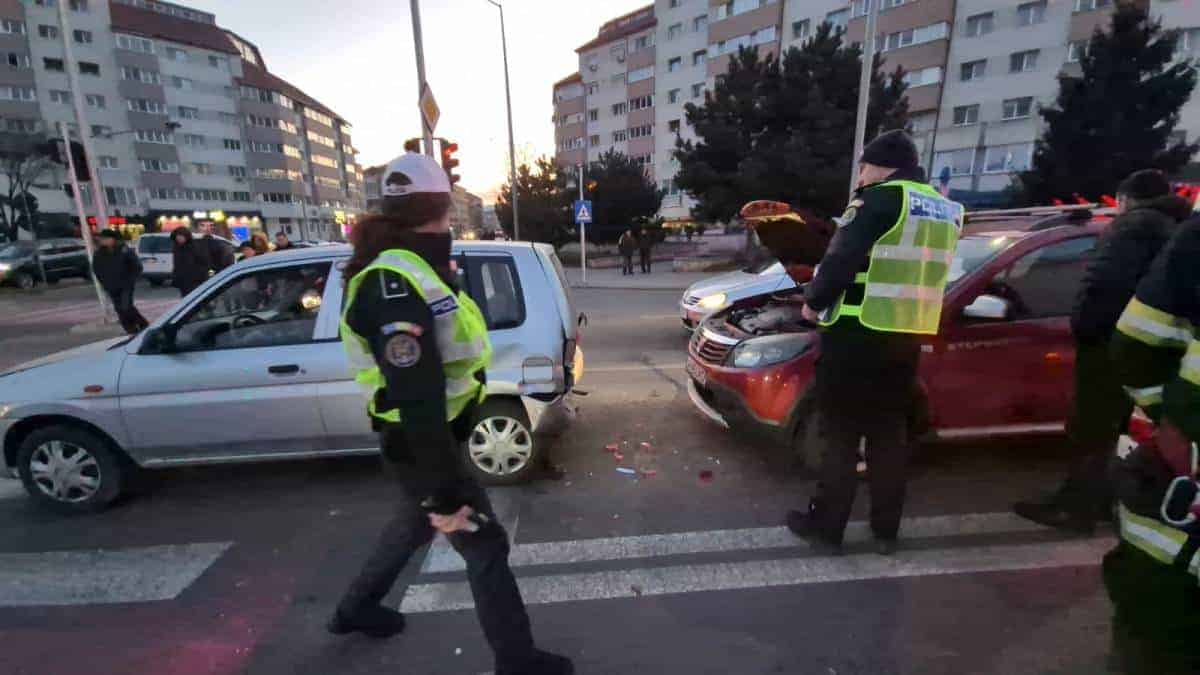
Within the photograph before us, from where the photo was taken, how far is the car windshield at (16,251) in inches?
770

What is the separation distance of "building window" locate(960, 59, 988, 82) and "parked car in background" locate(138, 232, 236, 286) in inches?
1583

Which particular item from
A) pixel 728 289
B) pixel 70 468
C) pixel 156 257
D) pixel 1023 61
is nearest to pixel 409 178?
pixel 70 468

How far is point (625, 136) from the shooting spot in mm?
54938

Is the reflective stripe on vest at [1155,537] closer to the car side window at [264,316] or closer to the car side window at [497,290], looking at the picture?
the car side window at [497,290]

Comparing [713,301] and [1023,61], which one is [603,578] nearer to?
[713,301]

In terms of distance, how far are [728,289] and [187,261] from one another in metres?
8.81

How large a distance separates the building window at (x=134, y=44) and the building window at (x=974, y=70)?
6726 centimetres

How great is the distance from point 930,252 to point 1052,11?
38.4 m

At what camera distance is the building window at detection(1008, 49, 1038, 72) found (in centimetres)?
3031

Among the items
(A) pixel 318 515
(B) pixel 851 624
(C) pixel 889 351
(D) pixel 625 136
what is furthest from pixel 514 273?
(D) pixel 625 136

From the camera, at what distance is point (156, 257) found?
66.4 feet

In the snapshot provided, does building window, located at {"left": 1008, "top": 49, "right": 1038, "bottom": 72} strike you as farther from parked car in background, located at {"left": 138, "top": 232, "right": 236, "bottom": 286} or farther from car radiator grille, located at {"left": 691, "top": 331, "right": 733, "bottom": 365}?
parked car in background, located at {"left": 138, "top": 232, "right": 236, "bottom": 286}

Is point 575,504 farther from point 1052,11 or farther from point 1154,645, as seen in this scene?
point 1052,11

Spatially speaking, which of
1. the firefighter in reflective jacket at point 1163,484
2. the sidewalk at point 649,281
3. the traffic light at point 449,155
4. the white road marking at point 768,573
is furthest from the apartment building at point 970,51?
the firefighter in reflective jacket at point 1163,484
